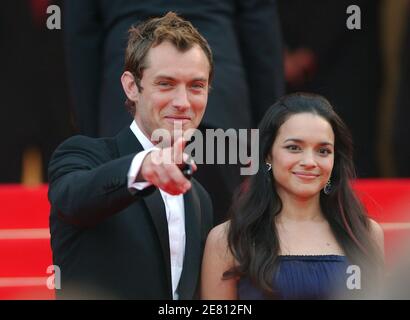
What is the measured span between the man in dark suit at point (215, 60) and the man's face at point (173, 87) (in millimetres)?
341

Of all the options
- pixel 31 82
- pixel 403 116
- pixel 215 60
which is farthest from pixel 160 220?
pixel 403 116

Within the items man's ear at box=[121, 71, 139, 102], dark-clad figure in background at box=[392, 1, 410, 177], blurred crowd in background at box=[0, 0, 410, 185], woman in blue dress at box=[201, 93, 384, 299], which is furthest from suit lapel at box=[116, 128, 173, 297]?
dark-clad figure in background at box=[392, 1, 410, 177]

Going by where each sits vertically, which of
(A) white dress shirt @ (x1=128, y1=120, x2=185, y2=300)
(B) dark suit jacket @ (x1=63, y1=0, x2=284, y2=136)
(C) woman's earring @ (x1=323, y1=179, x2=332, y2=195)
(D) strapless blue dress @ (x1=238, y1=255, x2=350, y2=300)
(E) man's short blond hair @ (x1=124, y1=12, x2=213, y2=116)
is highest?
(B) dark suit jacket @ (x1=63, y1=0, x2=284, y2=136)

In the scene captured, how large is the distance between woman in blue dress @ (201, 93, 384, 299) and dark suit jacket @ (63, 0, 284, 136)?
301 millimetres

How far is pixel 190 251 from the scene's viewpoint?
2.21 metres

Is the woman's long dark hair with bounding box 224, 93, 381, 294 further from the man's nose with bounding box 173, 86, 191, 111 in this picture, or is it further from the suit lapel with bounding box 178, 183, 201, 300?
the man's nose with bounding box 173, 86, 191, 111

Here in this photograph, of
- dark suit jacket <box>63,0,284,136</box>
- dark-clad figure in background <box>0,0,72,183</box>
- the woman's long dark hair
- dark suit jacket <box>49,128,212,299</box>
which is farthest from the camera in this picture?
dark-clad figure in background <box>0,0,72,183</box>

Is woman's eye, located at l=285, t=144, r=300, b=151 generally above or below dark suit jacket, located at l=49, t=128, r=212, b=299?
above

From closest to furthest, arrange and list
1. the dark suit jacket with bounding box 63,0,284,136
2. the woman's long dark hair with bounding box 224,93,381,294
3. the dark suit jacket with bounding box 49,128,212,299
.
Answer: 1. the dark suit jacket with bounding box 49,128,212,299
2. the woman's long dark hair with bounding box 224,93,381,294
3. the dark suit jacket with bounding box 63,0,284,136

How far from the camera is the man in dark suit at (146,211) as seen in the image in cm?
213

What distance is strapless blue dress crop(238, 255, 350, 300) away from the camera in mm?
2188

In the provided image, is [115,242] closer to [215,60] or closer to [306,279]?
[306,279]

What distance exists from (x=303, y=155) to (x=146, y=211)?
0.38 meters
